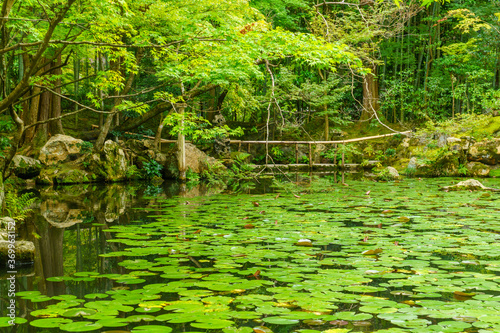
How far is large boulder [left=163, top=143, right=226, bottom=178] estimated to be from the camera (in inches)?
523

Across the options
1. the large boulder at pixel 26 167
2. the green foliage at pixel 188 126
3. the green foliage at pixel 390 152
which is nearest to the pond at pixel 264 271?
the green foliage at pixel 188 126

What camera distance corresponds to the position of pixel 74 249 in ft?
13.2

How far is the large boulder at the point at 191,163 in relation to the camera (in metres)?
13.3

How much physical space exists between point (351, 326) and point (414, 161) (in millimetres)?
12249

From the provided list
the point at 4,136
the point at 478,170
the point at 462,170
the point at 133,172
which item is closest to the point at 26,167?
the point at 4,136

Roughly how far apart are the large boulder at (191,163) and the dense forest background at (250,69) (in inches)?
29.9

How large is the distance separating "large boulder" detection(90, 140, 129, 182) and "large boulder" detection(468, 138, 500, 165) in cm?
1005

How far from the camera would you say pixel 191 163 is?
13477 mm

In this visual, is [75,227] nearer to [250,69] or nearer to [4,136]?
[250,69]

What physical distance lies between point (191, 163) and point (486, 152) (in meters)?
8.56

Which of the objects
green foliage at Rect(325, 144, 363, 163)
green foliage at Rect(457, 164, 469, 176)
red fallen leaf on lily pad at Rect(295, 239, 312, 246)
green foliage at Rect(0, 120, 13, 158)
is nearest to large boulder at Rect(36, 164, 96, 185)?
green foliage at Rect(0, 120, 13, 158)

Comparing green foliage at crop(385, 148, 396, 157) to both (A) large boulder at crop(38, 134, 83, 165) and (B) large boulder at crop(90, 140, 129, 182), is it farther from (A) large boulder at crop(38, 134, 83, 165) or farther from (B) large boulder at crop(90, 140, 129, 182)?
(A) large boulder at crop(38, 134, 83, 165)

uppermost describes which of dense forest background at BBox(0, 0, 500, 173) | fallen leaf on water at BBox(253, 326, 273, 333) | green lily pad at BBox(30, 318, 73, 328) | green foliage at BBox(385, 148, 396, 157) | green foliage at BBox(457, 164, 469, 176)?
dense forest background at BBox(0, 0, 500, 173)

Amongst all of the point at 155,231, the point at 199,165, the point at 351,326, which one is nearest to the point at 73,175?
the point at 199,165
